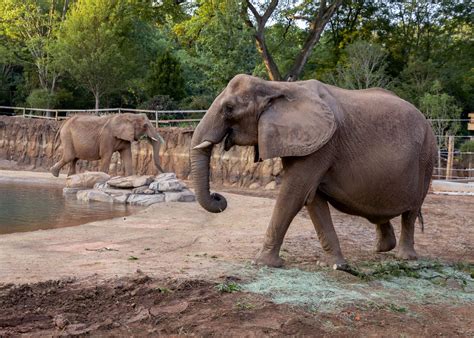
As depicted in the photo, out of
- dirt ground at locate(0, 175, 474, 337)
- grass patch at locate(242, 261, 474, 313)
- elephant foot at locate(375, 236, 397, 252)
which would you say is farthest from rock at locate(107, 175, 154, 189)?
grass patch at locate(242, 261, 474, 313)

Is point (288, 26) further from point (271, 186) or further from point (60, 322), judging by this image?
A: point (60, 322)

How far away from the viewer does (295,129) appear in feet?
20.8

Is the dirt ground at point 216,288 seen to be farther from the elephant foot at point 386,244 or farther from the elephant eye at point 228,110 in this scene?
the elephant eye at point 228,110

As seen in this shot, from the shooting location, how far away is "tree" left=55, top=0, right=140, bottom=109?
33188mm

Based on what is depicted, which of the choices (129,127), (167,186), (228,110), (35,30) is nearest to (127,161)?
(129,127)

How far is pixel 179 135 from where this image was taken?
23.8 meters

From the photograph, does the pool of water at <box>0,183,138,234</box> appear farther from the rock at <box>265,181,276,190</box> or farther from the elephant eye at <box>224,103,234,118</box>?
the rock at <box>265,181,276,190</box>

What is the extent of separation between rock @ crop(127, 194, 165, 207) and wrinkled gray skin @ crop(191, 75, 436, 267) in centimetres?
831

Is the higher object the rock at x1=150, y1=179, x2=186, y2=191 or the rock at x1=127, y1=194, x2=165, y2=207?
the rock at x1=150, y1=179, x2=186, y2=191

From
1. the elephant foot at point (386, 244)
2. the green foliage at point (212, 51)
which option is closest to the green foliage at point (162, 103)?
the green foliage at point (212, 51)

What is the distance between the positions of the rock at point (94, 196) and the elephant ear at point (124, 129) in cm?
324

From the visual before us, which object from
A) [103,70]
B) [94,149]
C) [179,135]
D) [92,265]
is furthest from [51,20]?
[92,265]

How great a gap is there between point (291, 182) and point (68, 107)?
3295 cm

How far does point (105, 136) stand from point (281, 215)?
13.4 m
